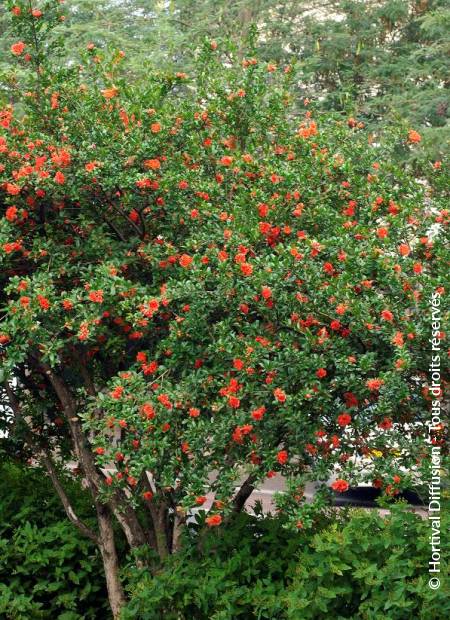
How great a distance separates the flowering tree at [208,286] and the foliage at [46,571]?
10.5 inches

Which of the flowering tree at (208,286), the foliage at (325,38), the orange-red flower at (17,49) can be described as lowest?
the flowering tree at (208,286)

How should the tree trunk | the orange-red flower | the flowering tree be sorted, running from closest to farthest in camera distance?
the flowering tree, the orange-red flower, the tree trunk

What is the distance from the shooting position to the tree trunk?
640cm

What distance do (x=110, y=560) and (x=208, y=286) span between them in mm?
2226

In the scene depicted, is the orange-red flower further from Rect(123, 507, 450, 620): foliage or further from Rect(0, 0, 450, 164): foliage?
Rect(0, 0, 450, 164): foliage

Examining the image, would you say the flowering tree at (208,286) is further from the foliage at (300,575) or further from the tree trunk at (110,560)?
the foliage at (300,575)

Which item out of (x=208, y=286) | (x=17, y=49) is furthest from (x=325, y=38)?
(x=208, y=286)

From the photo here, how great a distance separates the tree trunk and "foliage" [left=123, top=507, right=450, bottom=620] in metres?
→ 0.45

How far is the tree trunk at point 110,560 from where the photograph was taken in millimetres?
6398

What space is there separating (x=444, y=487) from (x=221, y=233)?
2.11m

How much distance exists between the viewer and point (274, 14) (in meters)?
21.0

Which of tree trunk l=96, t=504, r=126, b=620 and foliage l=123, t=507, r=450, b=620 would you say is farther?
tree trunk l=96, t=504, r=126, b=620

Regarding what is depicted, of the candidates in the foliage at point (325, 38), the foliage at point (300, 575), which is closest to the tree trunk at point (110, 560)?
the foliage at point (300, 575)

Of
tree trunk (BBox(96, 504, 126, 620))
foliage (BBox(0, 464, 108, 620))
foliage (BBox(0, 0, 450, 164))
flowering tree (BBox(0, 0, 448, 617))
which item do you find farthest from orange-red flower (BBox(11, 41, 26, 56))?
foliage (BBox(0, 0, 450, 164))
